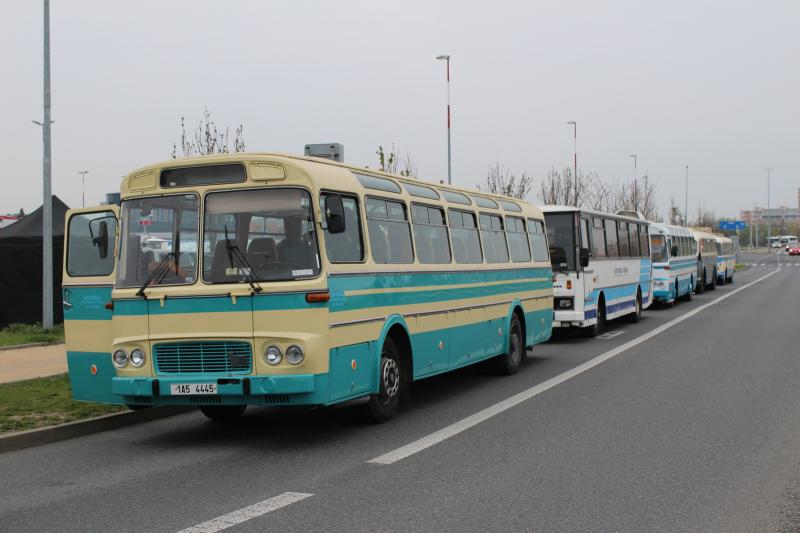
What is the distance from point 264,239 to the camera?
8914 millimetres

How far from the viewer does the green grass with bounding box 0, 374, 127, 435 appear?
32.7ft

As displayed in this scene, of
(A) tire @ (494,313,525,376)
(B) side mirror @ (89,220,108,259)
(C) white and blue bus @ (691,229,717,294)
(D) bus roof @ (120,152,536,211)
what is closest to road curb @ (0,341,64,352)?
(B) side mirror @ (89,220,108,259)

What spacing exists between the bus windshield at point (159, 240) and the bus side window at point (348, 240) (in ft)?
4.13

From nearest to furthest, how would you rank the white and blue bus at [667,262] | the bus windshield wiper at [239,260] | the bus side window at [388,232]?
1. the bus windshield wiper at [239,260]
2. the bus side window at [388,232]
3. the white and blue bus at [667,262]

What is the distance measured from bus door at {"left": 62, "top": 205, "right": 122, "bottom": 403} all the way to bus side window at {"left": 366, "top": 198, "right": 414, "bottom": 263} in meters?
2.59

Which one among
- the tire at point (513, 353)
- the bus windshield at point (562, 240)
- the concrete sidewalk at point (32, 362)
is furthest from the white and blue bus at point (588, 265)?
Result: the concrete sidewalk at point (32, 362)

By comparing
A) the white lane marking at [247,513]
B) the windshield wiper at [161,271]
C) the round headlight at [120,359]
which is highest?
the windshield wiper at [161,271]

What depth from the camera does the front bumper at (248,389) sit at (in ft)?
28.4

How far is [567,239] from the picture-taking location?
20.1 metres

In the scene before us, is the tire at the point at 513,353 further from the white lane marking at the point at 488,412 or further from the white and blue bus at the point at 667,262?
the white and blue bus at the point at 667,262

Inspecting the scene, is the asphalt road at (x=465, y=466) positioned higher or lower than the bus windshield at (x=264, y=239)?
lower

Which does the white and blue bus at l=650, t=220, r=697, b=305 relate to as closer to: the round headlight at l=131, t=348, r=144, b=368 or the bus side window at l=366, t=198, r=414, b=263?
the bus side window at l=366, t=198, r=414, b=263

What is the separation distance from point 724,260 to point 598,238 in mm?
31993

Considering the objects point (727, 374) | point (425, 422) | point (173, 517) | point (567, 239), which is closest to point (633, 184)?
point (567, 239)
